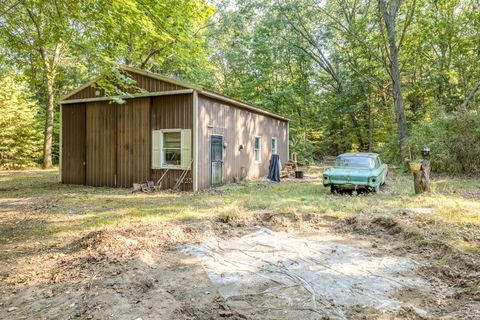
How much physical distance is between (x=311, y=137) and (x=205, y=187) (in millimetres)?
17076

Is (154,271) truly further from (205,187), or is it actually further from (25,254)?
(205,187)

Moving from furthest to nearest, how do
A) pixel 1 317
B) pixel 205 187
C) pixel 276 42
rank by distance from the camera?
1. pixel 276 42
2. pixel 205 187
3. pixel 1 317

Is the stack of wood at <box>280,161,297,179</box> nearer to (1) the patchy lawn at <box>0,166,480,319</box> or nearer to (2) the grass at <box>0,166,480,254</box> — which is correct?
(2) the grass at <box>0,166,480,254</box>

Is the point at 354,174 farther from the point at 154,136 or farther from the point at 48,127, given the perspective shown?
the point at 48,127

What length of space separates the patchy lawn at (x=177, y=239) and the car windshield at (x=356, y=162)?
1.13m

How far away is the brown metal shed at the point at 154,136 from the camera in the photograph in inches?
408

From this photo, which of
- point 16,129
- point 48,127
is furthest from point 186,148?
point 16,129

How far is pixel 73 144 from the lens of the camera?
41.2ft

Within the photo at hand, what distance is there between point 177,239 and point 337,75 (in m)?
23.7

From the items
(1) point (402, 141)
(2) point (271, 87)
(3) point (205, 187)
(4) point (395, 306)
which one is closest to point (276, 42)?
(2) point (271, 87)

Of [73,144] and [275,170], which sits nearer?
[73,144]

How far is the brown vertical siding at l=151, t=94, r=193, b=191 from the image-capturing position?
33.8 ft

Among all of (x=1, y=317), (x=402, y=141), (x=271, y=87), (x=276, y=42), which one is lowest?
(x=1, y=317)

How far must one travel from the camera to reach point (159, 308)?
2.85 m
